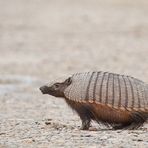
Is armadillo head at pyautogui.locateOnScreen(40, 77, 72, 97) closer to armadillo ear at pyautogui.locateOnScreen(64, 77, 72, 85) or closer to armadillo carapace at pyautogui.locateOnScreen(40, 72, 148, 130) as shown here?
armadillo ear at pyautogui.locateOnScreen(64, 77, 72, 85)

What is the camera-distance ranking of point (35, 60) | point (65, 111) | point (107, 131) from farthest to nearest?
point (35, 60)
point (65, 111)
point (107, 131)

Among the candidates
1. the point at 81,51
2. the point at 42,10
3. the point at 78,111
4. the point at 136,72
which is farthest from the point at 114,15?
the point at 78,111

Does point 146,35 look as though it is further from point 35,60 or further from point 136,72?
point 136,72

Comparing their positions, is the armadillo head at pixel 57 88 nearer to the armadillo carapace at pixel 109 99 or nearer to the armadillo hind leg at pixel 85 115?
the armadillo carapace at pixel 109 99

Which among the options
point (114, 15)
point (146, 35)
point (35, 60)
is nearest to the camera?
point (35, 60)

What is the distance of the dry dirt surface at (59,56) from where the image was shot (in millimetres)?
8680

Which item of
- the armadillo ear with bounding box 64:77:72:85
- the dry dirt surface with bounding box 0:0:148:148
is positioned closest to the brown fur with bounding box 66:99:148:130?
the dry dirt surface with bounding box 0:0:148:148

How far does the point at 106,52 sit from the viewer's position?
2631 cm

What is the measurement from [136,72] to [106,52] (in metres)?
5.07

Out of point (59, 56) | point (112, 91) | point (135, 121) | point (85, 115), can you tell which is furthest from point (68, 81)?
point (59, 56)

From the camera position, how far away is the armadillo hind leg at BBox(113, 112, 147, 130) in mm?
9023

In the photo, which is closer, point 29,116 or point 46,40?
point 29,116

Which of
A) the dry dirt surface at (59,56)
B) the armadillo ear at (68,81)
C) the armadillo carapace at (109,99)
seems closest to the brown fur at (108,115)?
the armadillo carapace at (109,99)

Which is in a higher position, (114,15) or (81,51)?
(114,15)
